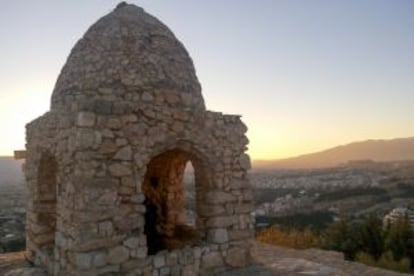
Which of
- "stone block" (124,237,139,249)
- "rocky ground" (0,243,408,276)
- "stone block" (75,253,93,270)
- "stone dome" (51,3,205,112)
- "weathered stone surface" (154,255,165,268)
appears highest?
"stone dome" (51,3,205,112)

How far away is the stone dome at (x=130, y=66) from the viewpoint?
23.4ft

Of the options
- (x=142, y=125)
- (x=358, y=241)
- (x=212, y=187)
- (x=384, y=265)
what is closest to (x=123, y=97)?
(x=142, y=125)

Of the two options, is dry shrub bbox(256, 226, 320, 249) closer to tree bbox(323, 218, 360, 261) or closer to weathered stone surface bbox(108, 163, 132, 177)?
tree bbox(323, 218, 360, 261)

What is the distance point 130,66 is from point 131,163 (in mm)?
1966

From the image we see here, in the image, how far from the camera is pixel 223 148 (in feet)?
24.1

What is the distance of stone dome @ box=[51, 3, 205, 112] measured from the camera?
7.12 m

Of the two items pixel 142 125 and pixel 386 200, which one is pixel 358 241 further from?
pixel 386 200

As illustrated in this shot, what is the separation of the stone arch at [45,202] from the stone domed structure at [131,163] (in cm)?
2

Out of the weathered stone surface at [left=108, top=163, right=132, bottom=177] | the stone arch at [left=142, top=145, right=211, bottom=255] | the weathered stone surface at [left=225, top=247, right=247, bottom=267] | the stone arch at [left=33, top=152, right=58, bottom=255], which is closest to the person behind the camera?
the weathered stone surface at [left=108, top=163, right=132, bottom=177]

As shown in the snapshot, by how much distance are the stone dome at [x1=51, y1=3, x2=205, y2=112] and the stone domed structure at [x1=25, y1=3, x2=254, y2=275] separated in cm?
2

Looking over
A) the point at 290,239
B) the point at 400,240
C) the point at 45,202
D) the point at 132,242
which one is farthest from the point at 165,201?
the point at 400,240

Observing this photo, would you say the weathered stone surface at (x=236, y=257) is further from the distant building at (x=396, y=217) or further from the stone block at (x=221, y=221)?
the distant building at (x=396, y=217)

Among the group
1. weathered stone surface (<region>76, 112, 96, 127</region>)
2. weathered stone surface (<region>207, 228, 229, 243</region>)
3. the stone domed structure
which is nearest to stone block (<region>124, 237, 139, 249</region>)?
the stone domed structure

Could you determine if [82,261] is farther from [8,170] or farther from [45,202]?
[8,170]
